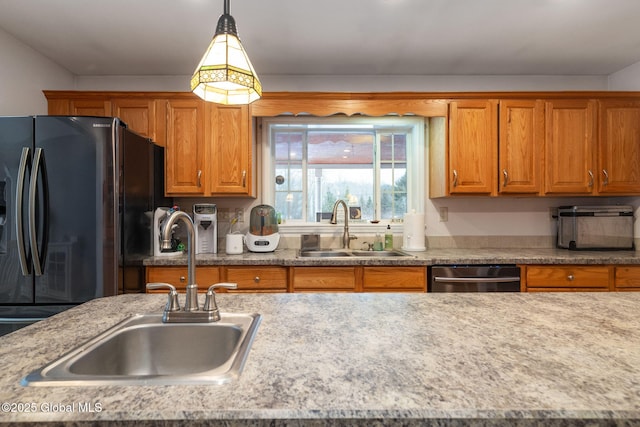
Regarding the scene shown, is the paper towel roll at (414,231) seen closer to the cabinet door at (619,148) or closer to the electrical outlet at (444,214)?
the electrical outlet at (444,214)

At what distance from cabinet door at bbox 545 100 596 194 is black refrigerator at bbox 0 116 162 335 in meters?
3.31

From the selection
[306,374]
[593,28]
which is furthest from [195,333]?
[593,28]

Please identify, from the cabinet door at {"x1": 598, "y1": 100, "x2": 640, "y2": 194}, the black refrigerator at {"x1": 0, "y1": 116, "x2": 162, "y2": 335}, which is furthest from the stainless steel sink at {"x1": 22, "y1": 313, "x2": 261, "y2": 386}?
the cabinet door at {"x1": 598, "y1": 100, "x2": 640, "y2": 194}

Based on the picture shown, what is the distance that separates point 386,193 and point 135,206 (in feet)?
7.17

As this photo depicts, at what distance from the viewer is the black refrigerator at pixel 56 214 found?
2.10 m

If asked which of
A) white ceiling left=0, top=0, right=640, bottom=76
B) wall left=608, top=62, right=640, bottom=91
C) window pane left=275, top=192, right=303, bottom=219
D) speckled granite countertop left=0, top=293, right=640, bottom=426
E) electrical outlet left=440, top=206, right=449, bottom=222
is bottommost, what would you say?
speckled granite countertop left=0, top=293, right=640, bottom=426

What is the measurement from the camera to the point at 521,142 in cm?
281

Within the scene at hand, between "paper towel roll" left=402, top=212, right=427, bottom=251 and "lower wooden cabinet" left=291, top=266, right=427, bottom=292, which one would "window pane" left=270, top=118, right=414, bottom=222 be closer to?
"paper towel roll" left=402, top=212, right=427, bottom=251

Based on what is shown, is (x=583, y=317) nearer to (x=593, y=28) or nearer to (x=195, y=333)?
(x=195, y=333)

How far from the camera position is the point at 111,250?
219 cm

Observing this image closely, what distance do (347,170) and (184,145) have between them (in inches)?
58.9

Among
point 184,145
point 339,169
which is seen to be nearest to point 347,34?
point 339,169

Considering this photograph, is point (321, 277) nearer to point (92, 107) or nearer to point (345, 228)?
point (345, 228)

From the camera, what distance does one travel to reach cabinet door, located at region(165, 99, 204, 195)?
109 inches
